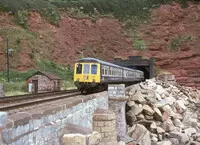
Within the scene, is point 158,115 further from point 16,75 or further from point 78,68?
point 16,75

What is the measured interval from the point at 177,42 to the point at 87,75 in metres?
29.8

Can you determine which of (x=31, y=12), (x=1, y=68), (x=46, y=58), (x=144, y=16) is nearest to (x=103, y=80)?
(x=1, y=68)

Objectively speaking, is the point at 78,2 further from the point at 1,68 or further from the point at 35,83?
the point at 35,83

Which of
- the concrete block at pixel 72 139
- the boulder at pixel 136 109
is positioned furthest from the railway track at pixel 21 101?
the boulder at pixel 136 109

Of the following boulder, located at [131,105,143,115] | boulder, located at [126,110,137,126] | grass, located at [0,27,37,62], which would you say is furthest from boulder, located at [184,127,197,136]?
grass, located at [0,27,37,62]

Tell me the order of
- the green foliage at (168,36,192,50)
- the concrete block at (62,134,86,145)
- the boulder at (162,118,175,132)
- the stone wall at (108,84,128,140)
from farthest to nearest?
the green foliage at (168,36,192,50) → the boulder at (162,118,175,132) → the stone wall at (108,84,128,140) → the concrete block at (62,134,86,145)

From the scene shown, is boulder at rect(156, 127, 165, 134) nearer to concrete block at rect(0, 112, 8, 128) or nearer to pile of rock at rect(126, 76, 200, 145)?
pile of rock at rect(126, 76, 200, 145)

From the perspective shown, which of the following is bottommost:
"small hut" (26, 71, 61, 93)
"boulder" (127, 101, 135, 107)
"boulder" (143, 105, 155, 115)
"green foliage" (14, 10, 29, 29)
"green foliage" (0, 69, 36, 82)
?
"boulder" (143, 105, 155, 115)

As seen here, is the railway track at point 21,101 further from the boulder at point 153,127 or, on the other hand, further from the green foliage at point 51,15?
the green foliage at point 51,15

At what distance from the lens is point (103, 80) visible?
19703 millimetres

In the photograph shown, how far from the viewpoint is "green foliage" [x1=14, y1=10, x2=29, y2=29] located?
3975 cm

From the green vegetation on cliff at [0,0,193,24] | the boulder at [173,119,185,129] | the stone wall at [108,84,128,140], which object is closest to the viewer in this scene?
the stone wall at [108,84,128,140]

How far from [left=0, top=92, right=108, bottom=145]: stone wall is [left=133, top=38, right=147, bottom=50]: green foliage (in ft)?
124

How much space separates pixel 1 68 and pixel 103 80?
17532 mm
